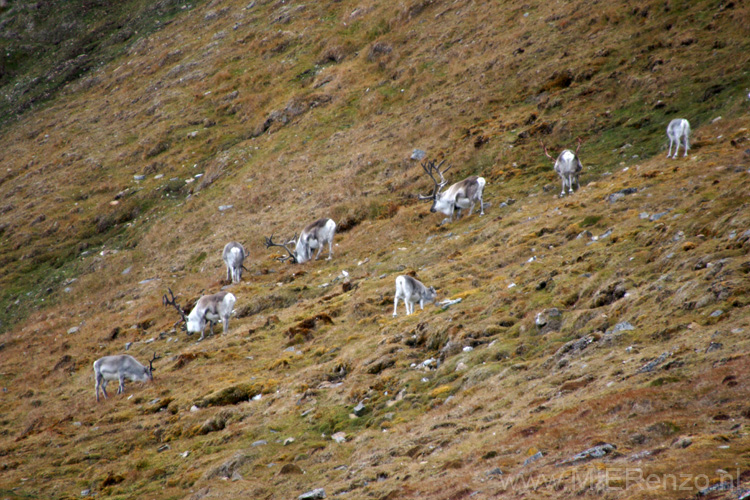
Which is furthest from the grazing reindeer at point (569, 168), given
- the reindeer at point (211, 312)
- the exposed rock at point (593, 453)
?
the exposed rock at point (593, 453)

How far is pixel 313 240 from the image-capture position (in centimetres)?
2948

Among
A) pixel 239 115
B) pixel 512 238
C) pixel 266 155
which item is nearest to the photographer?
pixel 512 238

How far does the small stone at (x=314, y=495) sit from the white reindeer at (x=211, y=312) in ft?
47.1

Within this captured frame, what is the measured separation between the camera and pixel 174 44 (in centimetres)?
6869

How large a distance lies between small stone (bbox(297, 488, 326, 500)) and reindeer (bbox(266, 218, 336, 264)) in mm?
18859

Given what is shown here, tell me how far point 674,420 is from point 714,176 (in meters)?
14.1

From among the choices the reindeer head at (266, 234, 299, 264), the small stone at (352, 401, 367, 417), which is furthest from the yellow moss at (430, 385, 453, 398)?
the reindeer head at (266, 234, 299, 264)

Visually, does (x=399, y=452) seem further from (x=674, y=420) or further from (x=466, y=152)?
(x=466, y=152)

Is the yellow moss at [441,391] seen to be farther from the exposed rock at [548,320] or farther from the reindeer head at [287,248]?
the reindeer head at [287,248]

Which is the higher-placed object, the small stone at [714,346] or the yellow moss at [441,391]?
the small stone at [714,346]

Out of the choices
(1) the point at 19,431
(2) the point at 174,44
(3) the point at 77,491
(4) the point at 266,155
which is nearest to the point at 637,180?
(3) the point at 77,491

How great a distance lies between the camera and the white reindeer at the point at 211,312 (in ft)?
79.5

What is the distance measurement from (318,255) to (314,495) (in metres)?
19.8

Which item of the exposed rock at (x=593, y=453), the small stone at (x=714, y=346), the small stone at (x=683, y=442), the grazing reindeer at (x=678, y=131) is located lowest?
the grazing reindeer at (x=678, y=131)
